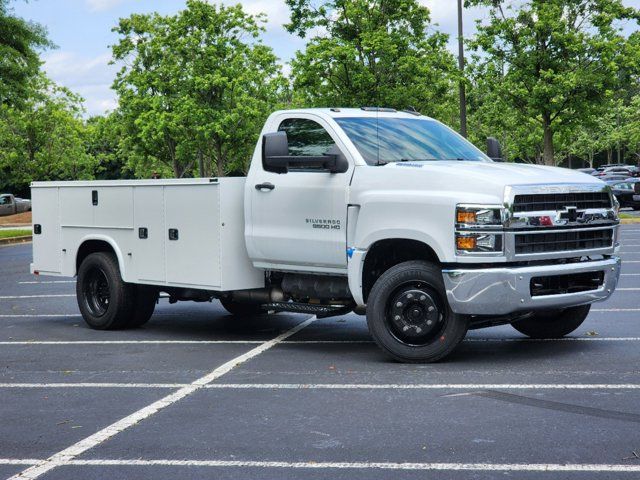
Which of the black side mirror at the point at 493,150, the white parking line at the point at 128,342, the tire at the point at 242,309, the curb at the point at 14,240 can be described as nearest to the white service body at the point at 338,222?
the white parking line at the point at 128,342

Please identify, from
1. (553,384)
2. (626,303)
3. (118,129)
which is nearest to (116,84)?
(118,129)

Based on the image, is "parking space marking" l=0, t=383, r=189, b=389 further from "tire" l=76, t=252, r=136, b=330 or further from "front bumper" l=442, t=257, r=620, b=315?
"tire" l=76, t=252, r=136, b=330

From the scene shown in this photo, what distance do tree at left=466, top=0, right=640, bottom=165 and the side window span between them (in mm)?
26651

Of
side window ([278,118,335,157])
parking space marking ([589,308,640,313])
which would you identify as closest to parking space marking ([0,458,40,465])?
side window ([278,118,335,157])

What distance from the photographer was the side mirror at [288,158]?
340 inches

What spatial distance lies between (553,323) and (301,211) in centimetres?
267

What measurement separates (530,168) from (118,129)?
49559 mm

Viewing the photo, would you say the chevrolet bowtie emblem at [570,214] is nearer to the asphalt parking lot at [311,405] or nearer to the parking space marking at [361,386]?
the asphalt parking lot at [311,405]

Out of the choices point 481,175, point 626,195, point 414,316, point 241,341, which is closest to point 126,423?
point 414,316

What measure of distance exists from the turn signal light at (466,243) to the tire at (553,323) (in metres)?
1.74

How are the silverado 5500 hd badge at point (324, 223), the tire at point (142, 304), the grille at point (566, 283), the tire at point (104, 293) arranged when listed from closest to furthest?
the grille at point (566, 283)
the silverado 5500 hd badge at point (324, 223)
the tire at point (104, 293)
the tire at point (142, 304)

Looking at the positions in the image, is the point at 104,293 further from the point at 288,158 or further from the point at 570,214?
the point at 570,214

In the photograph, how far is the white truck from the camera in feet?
25.9

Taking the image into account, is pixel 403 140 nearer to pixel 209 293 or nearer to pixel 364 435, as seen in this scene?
pixel 209 293
